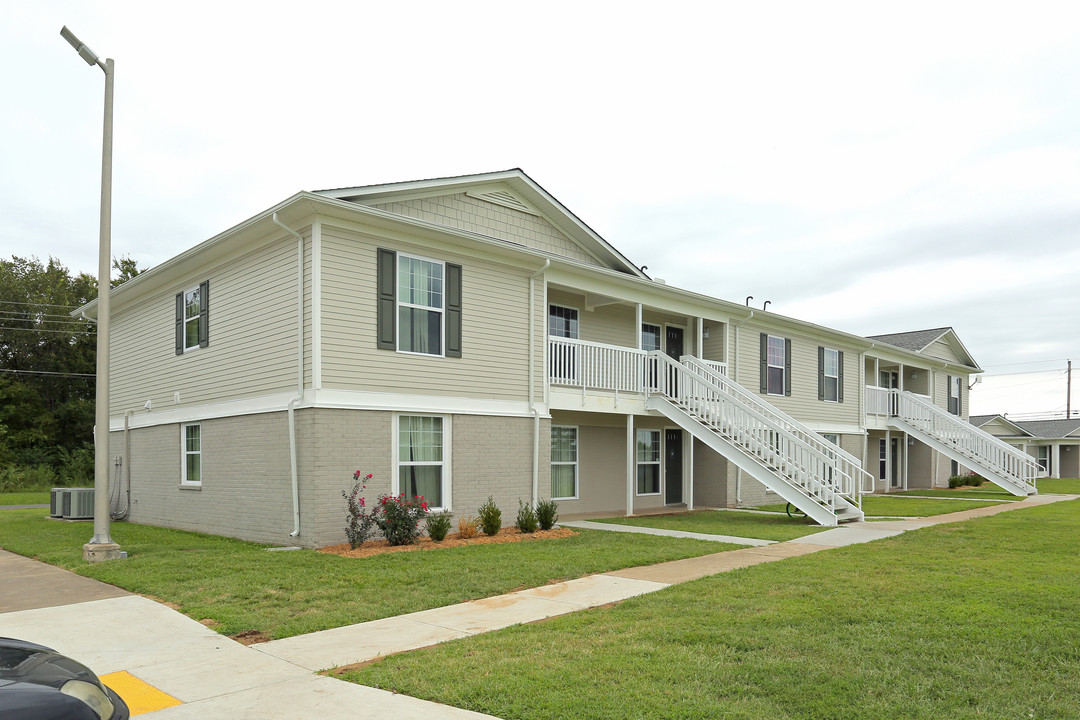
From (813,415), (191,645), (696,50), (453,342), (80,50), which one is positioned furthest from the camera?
(813,415)

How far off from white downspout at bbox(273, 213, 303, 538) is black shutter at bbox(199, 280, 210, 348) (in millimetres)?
3561

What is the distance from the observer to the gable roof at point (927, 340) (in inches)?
1323

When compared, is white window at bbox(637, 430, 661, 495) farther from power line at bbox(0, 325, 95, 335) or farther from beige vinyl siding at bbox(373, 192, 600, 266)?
power line at bbox(0, 325, 95, 335)

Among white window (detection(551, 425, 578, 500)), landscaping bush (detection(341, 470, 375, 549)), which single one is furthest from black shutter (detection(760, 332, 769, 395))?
landscaping bush (detection(341, 470, 375, 549))

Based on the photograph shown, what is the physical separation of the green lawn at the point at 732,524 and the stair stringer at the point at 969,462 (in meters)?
13.2

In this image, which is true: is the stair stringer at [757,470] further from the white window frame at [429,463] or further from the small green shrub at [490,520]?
the white window frame at [429,463]

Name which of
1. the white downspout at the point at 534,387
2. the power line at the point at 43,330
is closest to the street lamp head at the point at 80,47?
the white downspout at the point at 534,387

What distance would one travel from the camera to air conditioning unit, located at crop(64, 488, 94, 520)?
17517mm

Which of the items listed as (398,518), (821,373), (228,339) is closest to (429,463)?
(398,518)

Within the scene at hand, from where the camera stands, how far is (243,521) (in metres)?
13.8

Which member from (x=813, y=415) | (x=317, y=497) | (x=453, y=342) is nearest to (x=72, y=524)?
(x=317, y=497)

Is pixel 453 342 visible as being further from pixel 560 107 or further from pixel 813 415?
pixel 813 415

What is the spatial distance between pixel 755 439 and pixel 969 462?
48.0 ft

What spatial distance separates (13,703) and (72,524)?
15.6 metres
